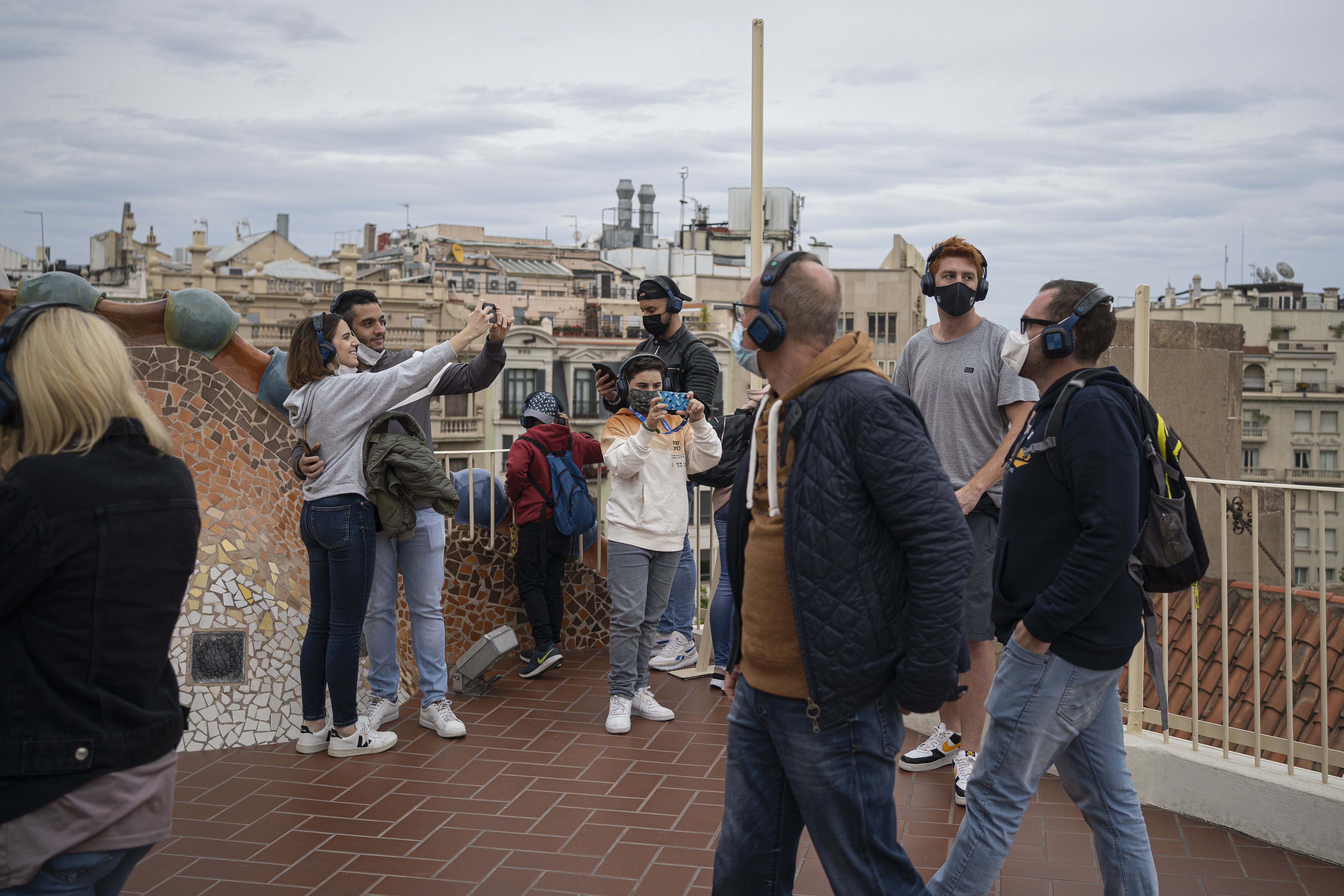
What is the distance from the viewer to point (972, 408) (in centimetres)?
438

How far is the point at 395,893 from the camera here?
366cm

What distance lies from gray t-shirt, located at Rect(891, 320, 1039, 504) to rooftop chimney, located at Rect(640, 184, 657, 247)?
73.7 m

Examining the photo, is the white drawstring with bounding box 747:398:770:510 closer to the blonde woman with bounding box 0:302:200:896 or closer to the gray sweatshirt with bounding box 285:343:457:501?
the blonde woman with bounding box 0:302:200:896

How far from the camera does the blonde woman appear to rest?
7.00 ft

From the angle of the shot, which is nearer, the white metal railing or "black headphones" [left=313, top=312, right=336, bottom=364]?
the white metal railing

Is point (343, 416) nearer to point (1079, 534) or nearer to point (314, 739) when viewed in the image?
point (314, 739)

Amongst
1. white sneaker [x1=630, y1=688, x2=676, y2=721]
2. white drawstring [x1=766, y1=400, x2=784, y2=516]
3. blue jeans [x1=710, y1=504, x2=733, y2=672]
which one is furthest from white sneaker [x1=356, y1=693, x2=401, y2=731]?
white drawstring [x1=766, y1=400, x2=784, y2=516]

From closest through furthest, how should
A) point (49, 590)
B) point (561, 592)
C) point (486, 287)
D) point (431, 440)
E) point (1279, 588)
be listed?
1. point (49, 590)
2. point (431, 440)
3. point (1279, 588)
4. point (561, 592)
5. point (486, 287)

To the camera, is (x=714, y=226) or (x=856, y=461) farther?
(x=714, y=226)

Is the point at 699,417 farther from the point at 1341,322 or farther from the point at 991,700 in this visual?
the point at 1341,322

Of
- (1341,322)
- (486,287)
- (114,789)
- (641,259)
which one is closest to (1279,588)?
(114,789)

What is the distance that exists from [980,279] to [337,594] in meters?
3.07

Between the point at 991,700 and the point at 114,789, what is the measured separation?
217 cm

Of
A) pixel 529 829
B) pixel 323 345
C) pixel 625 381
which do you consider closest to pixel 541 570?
pixel 625 381
